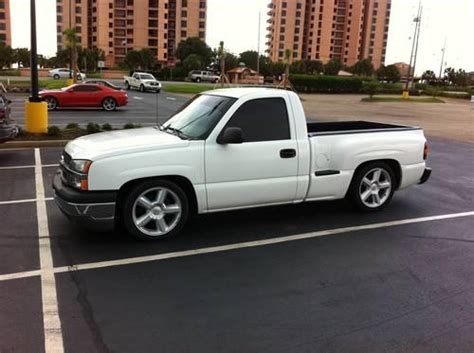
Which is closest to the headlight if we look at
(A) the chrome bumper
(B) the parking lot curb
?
(A) the chrome bumper

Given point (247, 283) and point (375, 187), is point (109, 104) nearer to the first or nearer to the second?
point (375, 187)

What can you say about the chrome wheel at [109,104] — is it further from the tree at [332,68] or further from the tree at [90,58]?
the tree at [332,68]

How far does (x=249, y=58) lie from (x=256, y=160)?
12179cm

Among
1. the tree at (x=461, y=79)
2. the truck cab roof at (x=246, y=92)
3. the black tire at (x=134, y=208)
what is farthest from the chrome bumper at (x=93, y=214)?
the tree at (x=461, y=79)

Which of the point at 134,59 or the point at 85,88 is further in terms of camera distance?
the point at 134,59

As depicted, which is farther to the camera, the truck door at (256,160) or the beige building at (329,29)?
the beige building at (329,29)

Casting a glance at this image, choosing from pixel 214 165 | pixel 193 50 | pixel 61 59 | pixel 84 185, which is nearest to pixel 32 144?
pixel 84 185

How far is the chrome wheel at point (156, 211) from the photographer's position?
5.58 metres

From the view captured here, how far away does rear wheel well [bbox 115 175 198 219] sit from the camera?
5.52 metres

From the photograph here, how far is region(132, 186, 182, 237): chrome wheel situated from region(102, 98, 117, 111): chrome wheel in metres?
20.3

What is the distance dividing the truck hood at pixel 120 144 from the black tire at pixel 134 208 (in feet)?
1.34

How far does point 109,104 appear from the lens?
24.9 meters

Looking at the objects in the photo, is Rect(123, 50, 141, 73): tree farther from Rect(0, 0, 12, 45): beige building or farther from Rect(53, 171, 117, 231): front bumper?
Rect(53, 171, 117, 231): front bumper

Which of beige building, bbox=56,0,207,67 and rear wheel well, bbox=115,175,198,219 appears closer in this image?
rear wheel well, bbox=115,175,198,219
